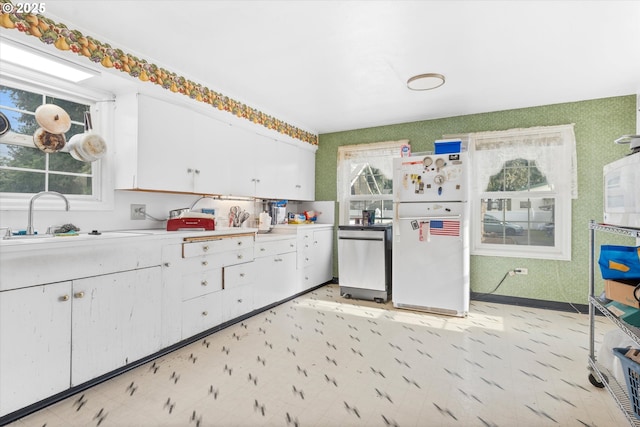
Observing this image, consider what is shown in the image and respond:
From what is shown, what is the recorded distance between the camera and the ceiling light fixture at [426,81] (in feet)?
9.55

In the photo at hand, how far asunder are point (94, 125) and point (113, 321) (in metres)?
1.67

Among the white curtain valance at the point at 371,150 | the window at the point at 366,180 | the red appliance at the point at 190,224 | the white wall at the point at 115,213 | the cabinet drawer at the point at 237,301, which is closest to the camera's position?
the white wall at the point at 115,213

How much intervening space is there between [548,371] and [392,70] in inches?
104

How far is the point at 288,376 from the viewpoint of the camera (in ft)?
7.16

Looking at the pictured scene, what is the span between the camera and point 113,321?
6.88ft

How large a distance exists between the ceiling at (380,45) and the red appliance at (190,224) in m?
1.32

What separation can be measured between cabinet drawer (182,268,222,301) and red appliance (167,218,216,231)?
1.29 ft

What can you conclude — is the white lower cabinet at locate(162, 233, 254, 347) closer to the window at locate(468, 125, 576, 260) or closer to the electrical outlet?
the electrical outlet

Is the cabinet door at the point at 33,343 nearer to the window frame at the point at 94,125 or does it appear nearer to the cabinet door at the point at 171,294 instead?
the cabinet door at the point at 171,294

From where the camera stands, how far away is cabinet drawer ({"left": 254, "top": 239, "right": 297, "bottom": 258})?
340cm

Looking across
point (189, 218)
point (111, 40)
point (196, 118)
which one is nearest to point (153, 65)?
point (111, 40)

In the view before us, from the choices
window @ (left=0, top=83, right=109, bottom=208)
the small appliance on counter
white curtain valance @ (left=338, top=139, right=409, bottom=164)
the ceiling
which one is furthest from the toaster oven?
window @ (left=0, top=83, right=109, bottom=208)

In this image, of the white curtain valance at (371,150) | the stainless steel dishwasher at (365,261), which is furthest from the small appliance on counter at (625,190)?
the white curtain valance at (371,150)

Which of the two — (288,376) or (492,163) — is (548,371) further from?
(492,163)
